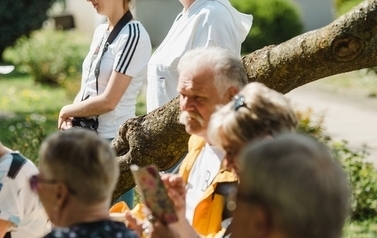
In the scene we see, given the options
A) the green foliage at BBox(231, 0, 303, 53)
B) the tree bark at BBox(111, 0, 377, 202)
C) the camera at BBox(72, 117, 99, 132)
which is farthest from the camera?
the green foliage at BBox(231, 0, 303, 53)

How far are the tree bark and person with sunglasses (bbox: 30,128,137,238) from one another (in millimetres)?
1579

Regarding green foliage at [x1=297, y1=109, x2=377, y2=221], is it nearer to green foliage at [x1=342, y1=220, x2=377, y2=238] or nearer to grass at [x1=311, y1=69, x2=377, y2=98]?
green foliage at [x1=342, y1=220, x2=377, y2=238]

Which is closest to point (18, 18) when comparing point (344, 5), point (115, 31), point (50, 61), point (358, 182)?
point (50, 61)

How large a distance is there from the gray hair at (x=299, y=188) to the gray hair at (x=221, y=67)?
1.11 metres

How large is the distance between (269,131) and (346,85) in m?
14.4

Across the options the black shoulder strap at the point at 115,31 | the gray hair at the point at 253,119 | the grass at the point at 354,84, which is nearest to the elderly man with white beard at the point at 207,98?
the gray hair at the point at 253,119

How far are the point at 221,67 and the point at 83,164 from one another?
2.99 ft

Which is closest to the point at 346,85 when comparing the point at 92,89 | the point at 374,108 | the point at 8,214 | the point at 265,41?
the point at 374,108

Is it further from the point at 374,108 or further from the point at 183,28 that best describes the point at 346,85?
the point at 183,28

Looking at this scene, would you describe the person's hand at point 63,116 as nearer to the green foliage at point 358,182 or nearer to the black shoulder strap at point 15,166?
the black shoulder strap at point 15,166

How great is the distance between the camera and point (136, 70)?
522cm

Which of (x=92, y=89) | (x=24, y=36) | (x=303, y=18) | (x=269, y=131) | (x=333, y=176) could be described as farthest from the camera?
(x=303, y=18)

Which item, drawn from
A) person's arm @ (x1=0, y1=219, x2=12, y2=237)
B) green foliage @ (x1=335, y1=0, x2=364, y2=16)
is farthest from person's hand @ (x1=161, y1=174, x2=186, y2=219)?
green foliage @ (x1=335, y1=0, x2=364, y2=16)

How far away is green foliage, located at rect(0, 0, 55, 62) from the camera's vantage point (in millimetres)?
21000
